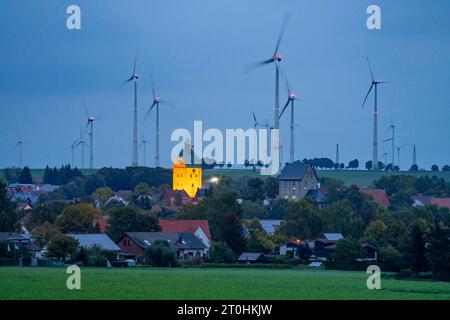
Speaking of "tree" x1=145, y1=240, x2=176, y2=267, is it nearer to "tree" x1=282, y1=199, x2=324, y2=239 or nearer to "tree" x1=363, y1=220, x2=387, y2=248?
"tree" x1=363, y1=220, x2=387, y2=248

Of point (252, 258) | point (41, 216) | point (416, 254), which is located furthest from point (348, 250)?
point (41, 216)

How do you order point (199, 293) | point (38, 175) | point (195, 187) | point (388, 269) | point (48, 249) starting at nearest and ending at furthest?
point (199, 293) < point (388, 269) < point (48, 249) < point (195, 187) < point (38, 175)

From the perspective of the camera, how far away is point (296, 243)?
7725 cm

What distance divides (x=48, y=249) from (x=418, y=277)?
19.4m

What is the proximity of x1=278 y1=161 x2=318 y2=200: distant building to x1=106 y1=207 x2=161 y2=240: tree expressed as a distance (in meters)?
59.3

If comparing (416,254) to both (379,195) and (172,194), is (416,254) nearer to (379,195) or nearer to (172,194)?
(379,195)

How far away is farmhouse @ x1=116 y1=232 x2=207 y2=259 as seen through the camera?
67.4m

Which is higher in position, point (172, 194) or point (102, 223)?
point (172, 194)

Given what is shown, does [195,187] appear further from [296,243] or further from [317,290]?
[317,290]

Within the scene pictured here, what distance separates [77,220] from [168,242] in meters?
10.5

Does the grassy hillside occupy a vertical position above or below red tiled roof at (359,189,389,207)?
above

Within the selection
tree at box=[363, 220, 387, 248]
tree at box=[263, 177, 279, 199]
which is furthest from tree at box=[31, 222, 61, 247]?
tree at box=[263, 177, 279, 199]

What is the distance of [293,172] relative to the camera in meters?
140
